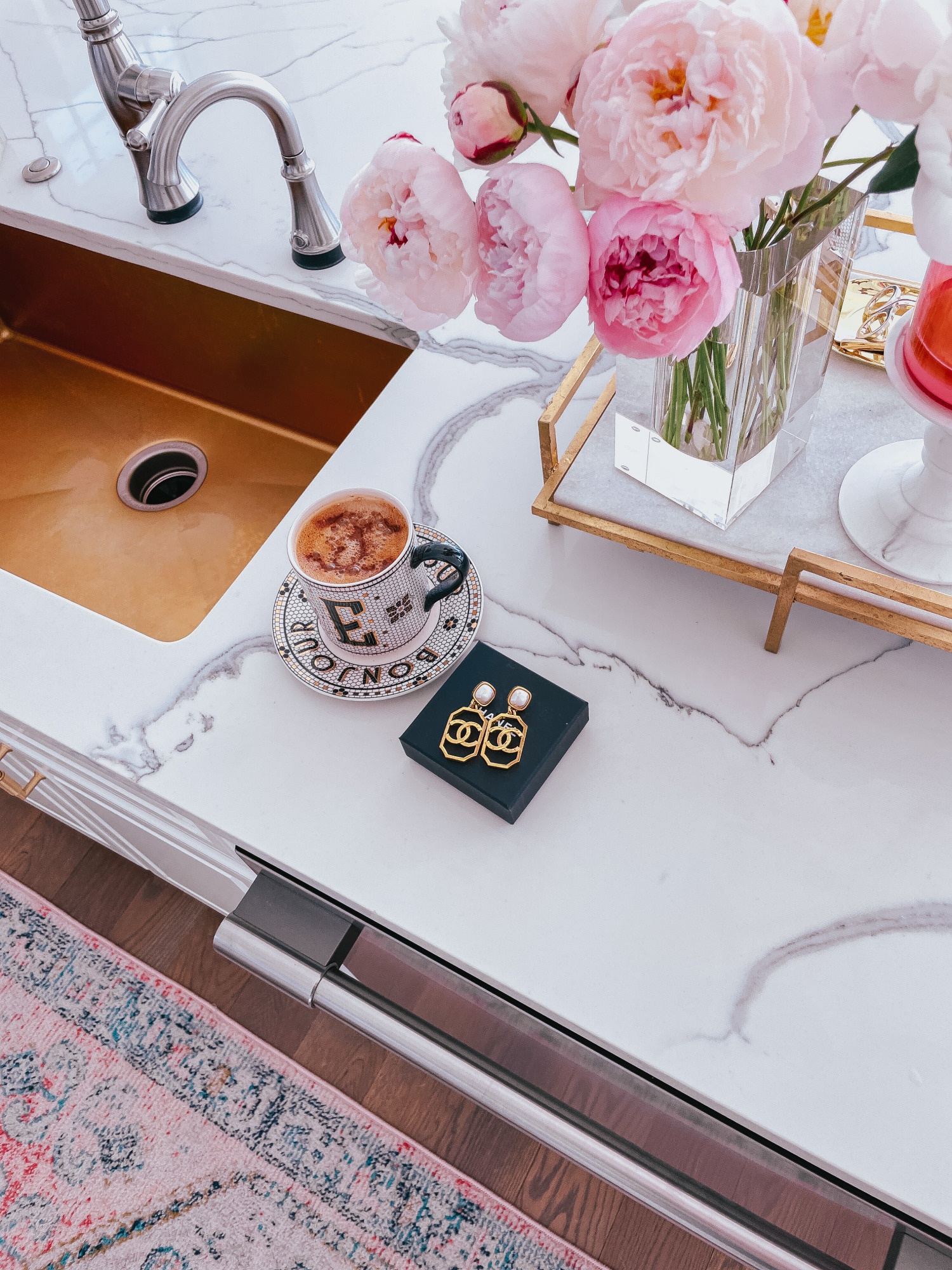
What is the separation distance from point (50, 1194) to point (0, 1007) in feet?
0.83

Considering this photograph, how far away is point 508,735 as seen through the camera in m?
0.57

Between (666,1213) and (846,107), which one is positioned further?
(666,1213)

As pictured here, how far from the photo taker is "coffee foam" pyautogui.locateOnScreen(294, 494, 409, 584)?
601 mm

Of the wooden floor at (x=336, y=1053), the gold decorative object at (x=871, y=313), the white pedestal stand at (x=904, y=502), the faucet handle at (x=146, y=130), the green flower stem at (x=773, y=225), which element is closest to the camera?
the green flower stem at (x=773, y=225)

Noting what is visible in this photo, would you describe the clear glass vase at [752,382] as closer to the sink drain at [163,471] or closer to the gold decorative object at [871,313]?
the gold decorative object at [871,313]

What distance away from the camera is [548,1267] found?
1.04 m

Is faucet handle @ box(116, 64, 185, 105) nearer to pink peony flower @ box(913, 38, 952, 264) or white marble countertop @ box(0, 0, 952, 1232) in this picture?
white marble countertop @ box(0, 0, 952, 1232)

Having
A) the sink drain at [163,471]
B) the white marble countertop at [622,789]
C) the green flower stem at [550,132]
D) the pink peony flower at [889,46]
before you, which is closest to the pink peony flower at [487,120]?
the green flower stem at [550,132]

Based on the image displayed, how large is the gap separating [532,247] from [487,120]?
6cm

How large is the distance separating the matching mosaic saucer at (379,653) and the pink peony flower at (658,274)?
0.31 m

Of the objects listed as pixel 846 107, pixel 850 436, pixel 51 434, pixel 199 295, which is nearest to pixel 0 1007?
pixel 51 434

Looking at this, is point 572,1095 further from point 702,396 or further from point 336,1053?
point 336,1053

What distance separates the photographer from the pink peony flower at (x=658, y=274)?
33cm

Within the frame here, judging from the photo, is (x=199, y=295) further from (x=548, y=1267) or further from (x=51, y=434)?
(x=548, y=1267)
